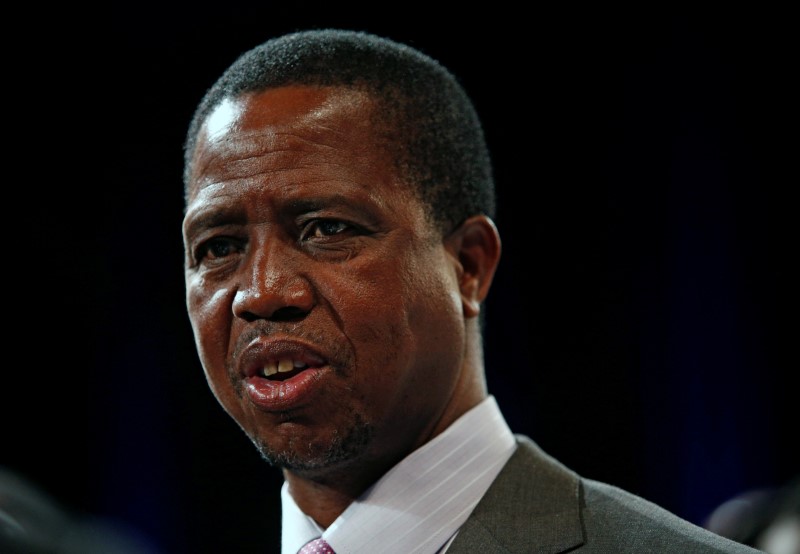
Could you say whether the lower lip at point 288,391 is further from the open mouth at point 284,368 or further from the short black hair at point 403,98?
the short black hair at point 403,98

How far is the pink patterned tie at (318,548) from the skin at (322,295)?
0.26 ft

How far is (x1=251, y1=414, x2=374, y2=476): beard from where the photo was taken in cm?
220

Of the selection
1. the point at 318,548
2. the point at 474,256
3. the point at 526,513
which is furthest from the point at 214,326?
the point at 526,513

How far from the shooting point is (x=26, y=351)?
4570 millimetres

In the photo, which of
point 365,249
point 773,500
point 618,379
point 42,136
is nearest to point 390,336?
point 365,249

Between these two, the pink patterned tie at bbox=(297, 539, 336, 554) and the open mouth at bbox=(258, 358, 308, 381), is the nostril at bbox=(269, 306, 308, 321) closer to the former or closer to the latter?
the open mouth at bbox=(258, 358, 308, 381)

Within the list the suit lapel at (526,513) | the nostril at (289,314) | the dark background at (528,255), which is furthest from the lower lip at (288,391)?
the dark background at (528,255)

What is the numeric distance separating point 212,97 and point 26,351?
7.97ft

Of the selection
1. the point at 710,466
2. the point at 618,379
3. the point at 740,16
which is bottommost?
the point at 710,466

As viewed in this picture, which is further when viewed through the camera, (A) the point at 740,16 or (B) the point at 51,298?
(B) the point at 51,298

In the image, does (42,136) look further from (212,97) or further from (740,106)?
(740,106)

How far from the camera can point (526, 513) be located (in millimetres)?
2254

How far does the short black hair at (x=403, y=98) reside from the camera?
2404 mm

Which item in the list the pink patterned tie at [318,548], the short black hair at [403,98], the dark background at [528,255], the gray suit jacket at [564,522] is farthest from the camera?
the dark background at [528,255]
